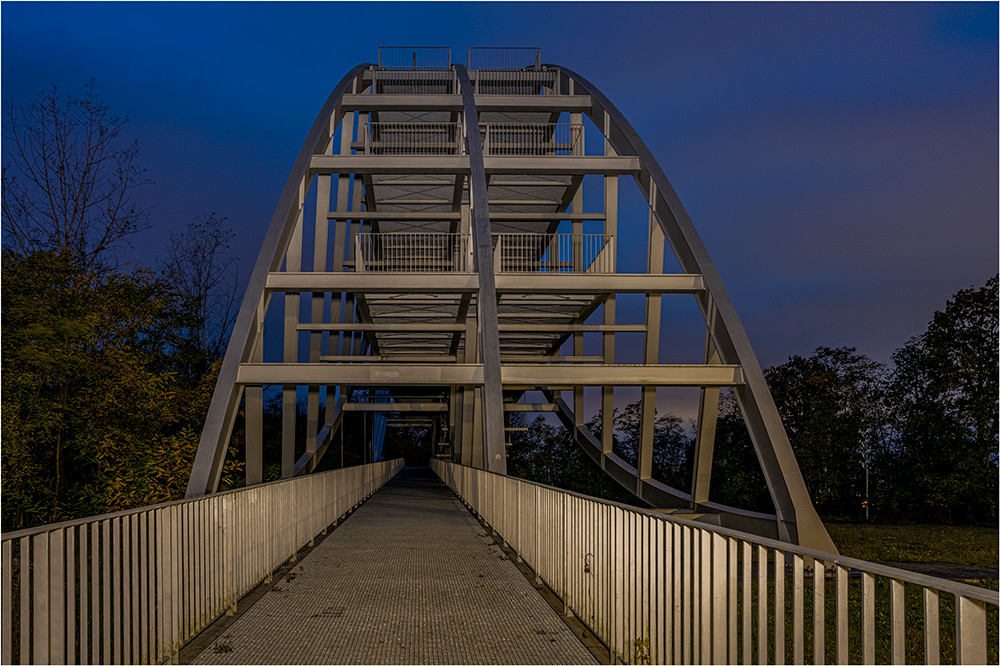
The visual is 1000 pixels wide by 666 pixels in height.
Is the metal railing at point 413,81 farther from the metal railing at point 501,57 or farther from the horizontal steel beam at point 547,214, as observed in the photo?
the horizontal steel beam at point 547,214

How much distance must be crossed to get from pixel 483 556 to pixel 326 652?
→ 202 inches

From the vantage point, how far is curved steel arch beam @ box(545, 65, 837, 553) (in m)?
15.4

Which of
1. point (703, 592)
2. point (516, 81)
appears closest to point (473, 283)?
point (516, 81)

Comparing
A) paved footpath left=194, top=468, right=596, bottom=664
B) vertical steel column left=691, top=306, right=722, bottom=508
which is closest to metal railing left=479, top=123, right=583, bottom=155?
vertical steel column left=691, top=306, right=722, bottom=508

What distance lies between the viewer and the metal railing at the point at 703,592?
275 cm

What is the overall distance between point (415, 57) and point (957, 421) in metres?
23.0

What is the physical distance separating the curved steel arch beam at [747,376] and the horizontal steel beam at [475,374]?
0.48 m

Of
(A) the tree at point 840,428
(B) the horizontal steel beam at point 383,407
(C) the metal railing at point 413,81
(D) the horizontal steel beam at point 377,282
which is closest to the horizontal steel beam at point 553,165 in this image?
(D) the horizontal steel beam at point 377,282

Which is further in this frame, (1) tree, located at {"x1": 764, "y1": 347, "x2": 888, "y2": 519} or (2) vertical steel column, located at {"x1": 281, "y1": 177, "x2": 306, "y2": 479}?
(1) tree, located at {"x1": 764, "y1": 347, "x2": 888, "y2": 519}

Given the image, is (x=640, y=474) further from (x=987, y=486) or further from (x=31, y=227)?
(x=31, y=227)

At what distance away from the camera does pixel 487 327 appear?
57.9 feet

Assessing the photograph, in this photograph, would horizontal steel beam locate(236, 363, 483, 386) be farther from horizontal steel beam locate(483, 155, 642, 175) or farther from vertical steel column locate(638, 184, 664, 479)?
vertical steel column locate(638, 184, 664, 479)

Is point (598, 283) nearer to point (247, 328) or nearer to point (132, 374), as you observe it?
point (247, 328)

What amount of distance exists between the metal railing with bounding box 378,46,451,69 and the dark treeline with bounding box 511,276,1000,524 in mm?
A: 20368
